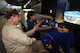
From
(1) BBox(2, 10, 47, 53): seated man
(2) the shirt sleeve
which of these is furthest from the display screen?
(2) the shirt sleeve

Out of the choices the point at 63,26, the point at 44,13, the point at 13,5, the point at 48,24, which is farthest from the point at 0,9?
the point at 63,26

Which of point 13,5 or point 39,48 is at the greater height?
point 13,5

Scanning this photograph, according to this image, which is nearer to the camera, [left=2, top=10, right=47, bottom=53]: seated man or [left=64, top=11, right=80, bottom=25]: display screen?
[left=2, top=10, right=47, bottom=53]: seated man

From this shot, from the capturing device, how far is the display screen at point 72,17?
3393mm

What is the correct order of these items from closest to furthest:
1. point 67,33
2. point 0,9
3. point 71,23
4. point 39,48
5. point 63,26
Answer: point 39,48 < point 67,33 < point 63,26 < point 71,23 < point 0,9

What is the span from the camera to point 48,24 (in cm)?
336

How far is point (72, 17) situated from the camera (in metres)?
3.43

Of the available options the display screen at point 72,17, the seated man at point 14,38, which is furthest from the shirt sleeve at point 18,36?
the display screen at point 72,17

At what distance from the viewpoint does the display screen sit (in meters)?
3.39

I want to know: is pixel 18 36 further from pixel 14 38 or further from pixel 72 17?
pixel 72 17

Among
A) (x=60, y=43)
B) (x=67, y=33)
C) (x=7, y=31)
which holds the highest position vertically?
(x=7, y=31)

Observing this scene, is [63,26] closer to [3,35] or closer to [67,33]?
[67,33]

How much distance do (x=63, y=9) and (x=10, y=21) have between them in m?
1.83

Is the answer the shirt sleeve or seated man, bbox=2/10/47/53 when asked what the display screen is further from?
the shirt sleeve
